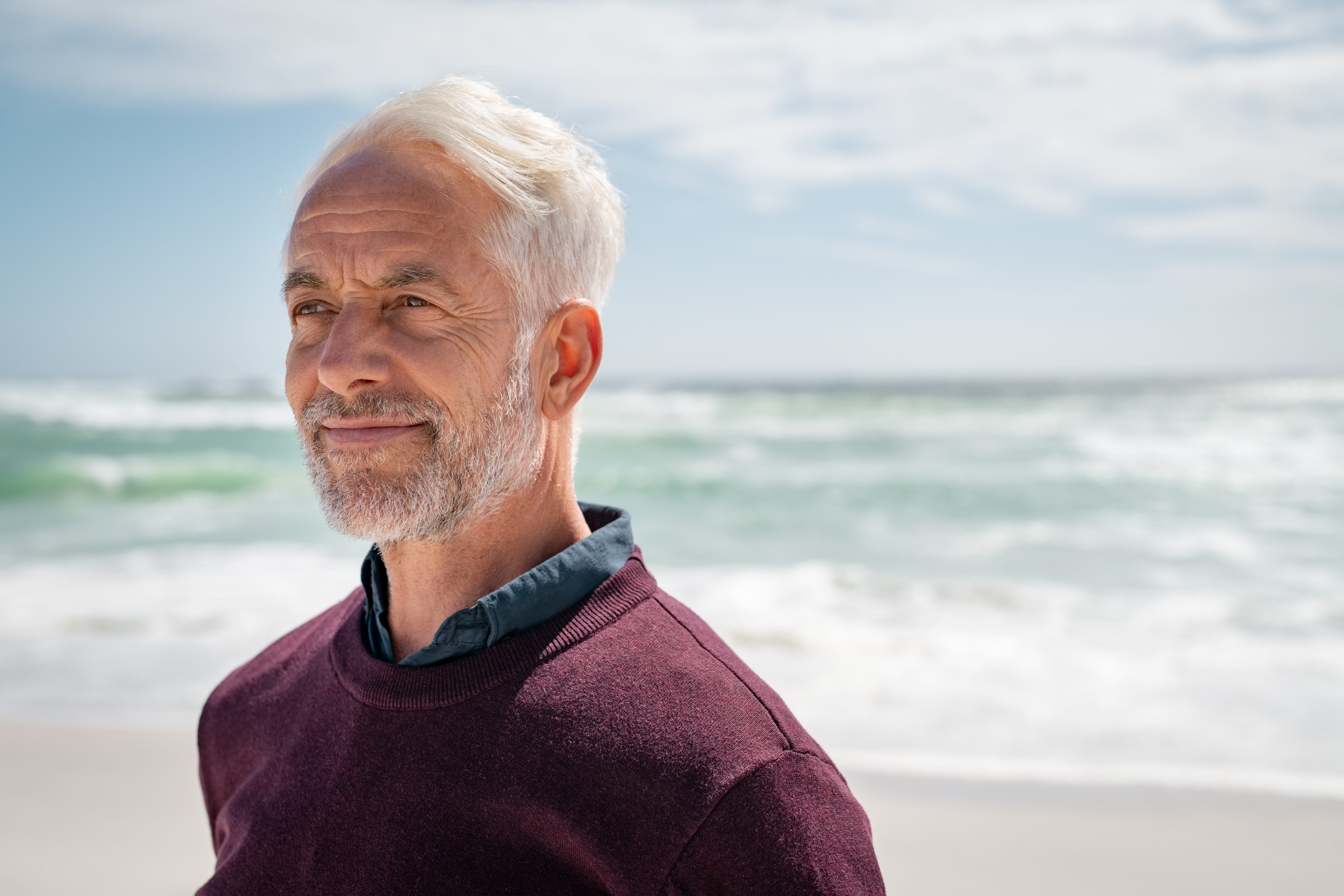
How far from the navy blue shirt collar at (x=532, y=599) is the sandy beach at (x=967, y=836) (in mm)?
2703

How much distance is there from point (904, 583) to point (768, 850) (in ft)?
23.5

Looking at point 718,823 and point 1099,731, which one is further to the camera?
point 1099,731

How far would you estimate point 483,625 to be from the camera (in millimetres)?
1200

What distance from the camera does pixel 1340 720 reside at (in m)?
4.84

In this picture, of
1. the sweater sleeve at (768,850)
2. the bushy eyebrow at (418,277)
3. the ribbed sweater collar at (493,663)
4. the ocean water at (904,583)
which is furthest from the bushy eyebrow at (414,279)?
the ocean water at (904,583)

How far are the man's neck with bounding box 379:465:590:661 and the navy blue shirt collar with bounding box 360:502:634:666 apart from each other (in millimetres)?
41

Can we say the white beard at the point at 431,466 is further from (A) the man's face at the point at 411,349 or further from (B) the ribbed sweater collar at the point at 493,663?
(B) the ribbed sweater collar at the point at 493,663

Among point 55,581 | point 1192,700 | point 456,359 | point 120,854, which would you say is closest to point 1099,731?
point 1192,700

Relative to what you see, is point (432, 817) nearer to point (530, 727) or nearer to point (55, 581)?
point (530, 727)

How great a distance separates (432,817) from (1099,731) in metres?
4.37

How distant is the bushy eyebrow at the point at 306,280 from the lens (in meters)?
1.30

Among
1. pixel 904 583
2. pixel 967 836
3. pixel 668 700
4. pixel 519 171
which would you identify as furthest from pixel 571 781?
pixel 904 583

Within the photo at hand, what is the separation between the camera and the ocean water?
483cm

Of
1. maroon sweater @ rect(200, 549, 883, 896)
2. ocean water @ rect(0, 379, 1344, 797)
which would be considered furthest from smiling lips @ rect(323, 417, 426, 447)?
ocean water @ rect(0, 379, 1344, 797)
